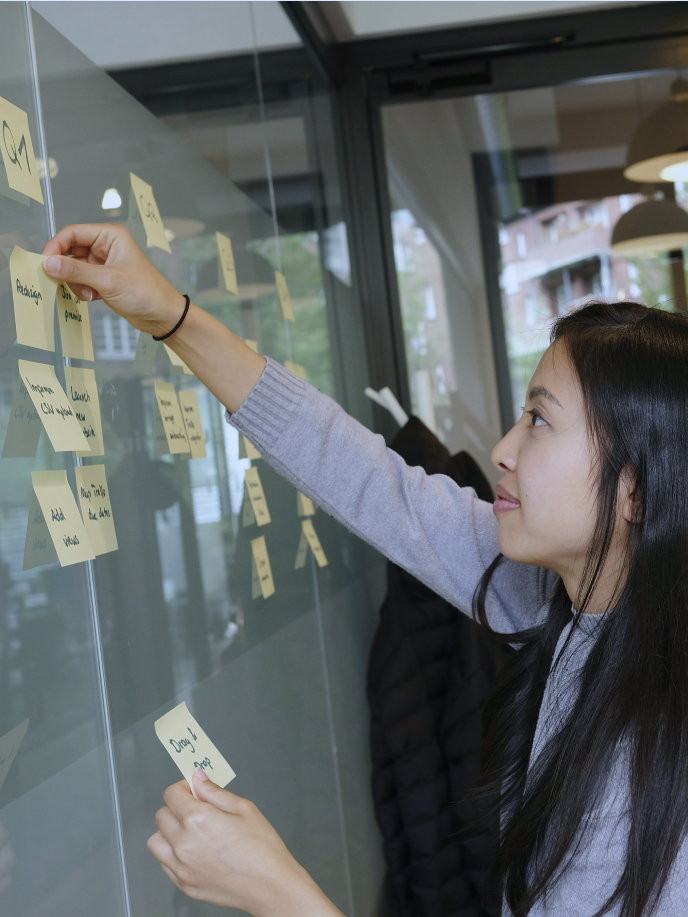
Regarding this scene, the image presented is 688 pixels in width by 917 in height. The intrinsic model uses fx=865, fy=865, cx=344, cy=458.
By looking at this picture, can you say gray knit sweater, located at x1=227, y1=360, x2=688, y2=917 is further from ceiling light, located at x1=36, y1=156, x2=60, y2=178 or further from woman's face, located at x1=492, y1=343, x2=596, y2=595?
Result: ceiling light, located at x1=36, y1=156, x2=60, y2=178

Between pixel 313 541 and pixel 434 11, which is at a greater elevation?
pixel 434 11

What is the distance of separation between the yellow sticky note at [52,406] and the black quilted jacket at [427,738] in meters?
1.23

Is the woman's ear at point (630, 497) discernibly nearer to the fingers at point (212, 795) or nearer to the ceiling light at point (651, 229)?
the fingers at point (212, 795)

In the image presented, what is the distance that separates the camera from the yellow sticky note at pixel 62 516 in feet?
2.39

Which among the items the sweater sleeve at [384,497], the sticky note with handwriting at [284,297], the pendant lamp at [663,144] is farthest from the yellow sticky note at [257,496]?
the pendant lamp at [663,144]

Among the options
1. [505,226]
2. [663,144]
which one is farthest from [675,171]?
[505,226]

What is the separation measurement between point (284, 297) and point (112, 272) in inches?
30.8

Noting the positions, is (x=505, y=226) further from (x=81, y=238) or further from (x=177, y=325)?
(x=81, y=238)

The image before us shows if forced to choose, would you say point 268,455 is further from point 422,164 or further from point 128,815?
point 422,164

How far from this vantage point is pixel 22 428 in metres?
0.71

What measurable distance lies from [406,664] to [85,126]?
1310 mm

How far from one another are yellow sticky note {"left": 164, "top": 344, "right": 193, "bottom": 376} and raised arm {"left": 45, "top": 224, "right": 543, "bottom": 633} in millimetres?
35

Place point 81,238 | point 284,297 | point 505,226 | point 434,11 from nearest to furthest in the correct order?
point 81,238 → point 284,297 → point 434,11 → point 505,226

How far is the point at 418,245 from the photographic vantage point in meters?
2.36
